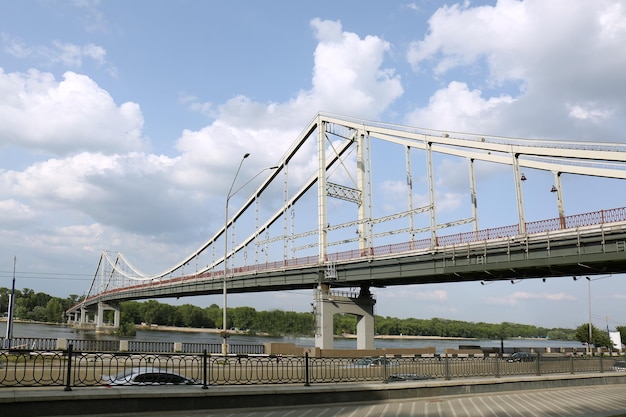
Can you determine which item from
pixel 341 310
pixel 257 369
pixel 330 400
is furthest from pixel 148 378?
pixel 341 310

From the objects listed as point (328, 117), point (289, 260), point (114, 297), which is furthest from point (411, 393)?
point (114, 297)

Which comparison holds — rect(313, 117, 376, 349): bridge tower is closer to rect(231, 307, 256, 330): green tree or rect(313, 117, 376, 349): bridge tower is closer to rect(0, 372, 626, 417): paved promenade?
rect(0, 372, 626, 417): paved promenade

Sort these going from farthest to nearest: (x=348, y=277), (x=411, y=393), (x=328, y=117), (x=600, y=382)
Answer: (x=328, y=117), (x=348, y=277), (x=600, y=382), (x=411, y=393)

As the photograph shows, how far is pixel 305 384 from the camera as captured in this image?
1575 cm

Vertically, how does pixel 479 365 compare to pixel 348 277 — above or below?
below

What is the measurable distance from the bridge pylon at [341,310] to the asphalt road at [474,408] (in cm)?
2767

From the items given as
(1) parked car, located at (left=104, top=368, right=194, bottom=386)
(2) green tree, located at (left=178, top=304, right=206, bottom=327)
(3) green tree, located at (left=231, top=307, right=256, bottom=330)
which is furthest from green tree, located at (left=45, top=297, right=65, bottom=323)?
(1) parked car, located at (left=104, top=368, right=194, bottom=386)

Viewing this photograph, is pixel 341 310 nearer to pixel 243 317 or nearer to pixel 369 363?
pixel 369 363

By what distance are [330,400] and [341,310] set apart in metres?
33.9

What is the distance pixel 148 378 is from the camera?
48.8 ft

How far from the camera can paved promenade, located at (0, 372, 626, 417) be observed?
1213cm

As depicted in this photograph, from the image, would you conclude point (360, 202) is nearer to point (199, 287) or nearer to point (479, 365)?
point (199, 287)

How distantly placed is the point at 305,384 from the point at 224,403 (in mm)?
2809

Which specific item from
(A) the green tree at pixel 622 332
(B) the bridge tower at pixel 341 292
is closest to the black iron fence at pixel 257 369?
(B) the bridge tower at pixel 341 292
